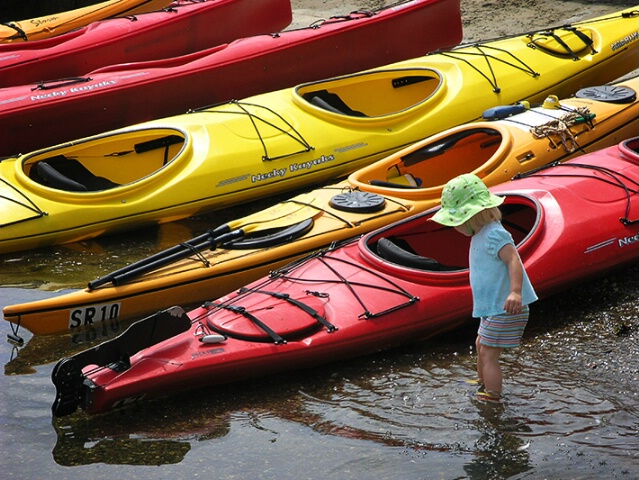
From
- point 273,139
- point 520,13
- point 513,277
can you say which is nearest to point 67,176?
point 273,139

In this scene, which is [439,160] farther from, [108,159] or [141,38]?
[141,38]

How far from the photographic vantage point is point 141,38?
8.91 metres

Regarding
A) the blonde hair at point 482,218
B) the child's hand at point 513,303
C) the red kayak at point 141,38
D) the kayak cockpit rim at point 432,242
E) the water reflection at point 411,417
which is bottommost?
the water reflection at point 411,417

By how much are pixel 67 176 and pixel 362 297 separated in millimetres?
3028

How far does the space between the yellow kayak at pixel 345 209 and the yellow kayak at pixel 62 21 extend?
501 cm

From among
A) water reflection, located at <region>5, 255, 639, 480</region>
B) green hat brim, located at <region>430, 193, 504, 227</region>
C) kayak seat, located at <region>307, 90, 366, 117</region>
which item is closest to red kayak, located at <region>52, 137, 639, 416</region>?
water reflection, located at <region>5, 255, 639, 480</region>

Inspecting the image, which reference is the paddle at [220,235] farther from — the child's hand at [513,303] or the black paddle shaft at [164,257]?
the child's hand at [513,303]

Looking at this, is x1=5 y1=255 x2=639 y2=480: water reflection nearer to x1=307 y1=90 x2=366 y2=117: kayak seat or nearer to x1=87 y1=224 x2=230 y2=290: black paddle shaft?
x1=87 y1=224 x2=230 y2=290: black paddle shaft

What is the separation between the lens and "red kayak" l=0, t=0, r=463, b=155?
769 centimetres

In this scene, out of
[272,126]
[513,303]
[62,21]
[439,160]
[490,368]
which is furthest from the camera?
[62,21]

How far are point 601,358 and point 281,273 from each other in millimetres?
1721

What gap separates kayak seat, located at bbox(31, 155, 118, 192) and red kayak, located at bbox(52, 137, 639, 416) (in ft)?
7.16

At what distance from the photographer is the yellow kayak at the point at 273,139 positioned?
21.0 ft

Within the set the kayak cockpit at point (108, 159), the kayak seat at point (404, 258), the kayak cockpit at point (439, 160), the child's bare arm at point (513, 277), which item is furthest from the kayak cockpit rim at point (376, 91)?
the child's bare arm at point (513, 277)
